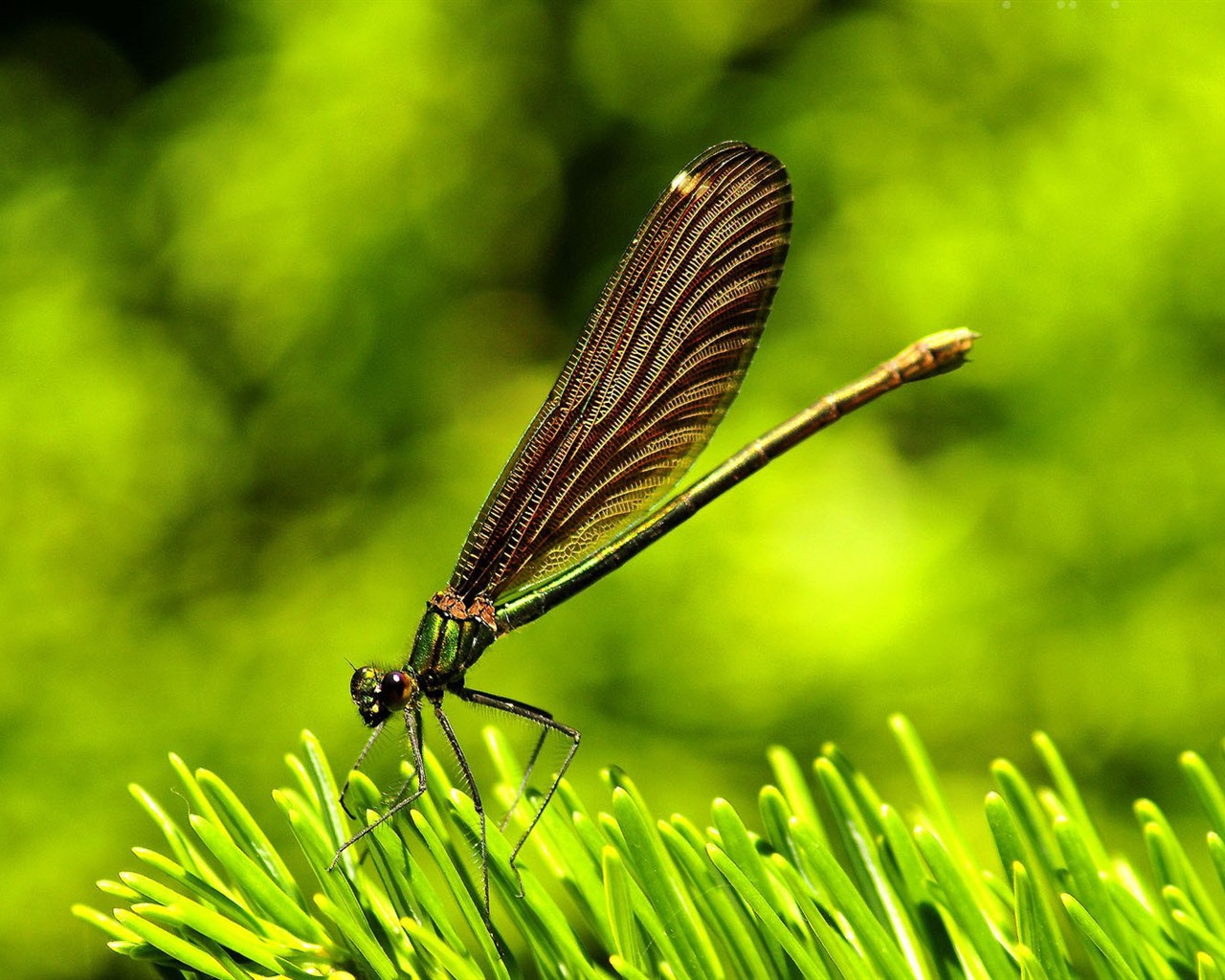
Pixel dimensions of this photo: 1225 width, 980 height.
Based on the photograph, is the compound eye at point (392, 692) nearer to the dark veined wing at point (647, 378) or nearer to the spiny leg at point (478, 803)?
the spiny leg at point (478, 803)

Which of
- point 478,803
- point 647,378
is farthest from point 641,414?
point 478,803

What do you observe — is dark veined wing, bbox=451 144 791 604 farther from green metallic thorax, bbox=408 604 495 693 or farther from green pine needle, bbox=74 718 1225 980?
green pine needle, bbox=74 718 1225 980

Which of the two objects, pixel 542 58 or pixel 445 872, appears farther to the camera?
pixel 542 58

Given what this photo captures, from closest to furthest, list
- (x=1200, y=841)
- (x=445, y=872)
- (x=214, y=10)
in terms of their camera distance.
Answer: (x=445, y=872), (x=1200, y=841), (x=214, y=10)

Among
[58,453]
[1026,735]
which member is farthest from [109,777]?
[1026,735]

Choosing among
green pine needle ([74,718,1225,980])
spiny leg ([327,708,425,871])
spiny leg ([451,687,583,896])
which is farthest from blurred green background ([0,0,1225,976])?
green pine needle ([74,718,1225,980])

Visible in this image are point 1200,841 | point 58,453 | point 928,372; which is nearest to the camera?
point 928,372

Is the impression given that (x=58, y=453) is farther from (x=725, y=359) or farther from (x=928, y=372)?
(x=928, y=372)
